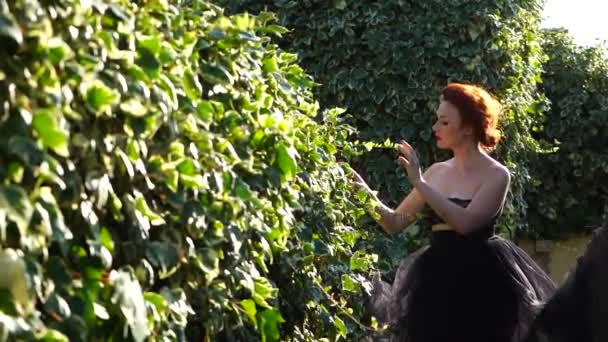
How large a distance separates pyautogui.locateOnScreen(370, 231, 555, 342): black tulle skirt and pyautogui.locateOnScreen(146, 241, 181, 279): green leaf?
2.85 m

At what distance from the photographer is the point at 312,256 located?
13.9ft

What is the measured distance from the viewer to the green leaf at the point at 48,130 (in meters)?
2.30

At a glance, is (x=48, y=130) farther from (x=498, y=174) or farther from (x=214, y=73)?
(x=498, y=174)

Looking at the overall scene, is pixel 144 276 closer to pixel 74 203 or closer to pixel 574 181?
pixel 74 203

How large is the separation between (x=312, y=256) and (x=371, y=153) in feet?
11.4

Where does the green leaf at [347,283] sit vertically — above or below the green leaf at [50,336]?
below

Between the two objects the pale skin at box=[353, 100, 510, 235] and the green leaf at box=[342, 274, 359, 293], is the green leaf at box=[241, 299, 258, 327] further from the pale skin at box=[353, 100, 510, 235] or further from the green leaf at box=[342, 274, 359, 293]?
the pale skin at box=[353, 100, 510, 235]

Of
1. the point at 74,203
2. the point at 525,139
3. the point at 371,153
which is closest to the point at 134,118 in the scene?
the point at 74,203

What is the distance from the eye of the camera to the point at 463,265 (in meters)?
5.79

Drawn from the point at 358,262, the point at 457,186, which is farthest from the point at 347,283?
the point at 457,186

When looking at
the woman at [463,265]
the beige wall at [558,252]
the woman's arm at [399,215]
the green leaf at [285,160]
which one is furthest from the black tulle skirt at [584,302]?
the beige wall at [558,252]

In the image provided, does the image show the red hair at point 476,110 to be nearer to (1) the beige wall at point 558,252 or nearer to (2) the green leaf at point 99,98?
(2) the green leaf at point 99,98

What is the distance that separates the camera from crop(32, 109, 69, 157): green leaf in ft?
7.54

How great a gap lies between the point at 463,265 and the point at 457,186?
37 cm
